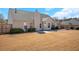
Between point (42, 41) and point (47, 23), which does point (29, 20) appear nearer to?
point (47, 23)

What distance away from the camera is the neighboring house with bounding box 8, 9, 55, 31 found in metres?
2.99

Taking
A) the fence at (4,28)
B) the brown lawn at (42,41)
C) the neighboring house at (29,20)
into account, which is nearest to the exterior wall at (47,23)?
the neighboring house at (29,20)

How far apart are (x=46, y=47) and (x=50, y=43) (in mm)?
96

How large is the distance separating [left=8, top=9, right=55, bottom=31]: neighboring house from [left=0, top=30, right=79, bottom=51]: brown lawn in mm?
143

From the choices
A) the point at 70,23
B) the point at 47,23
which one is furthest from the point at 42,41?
the point at 70,23

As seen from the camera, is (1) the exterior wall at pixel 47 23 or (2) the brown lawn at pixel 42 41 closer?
(2) the brown lawn at pixel 42 41

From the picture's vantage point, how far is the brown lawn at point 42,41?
9.59ft

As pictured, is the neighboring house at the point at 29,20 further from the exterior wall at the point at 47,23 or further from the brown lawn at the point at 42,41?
the brown lawn at the point at 42,41

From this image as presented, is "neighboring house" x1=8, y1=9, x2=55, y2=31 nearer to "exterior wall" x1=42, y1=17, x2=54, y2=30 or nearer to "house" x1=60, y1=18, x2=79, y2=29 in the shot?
"exterior wall" x1=42, y1=17, x2=54, y2=30

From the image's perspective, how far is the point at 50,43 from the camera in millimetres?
2957

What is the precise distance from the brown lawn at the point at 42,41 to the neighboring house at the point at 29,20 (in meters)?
0.14

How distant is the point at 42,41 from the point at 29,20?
42cm

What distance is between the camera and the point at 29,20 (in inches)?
120
